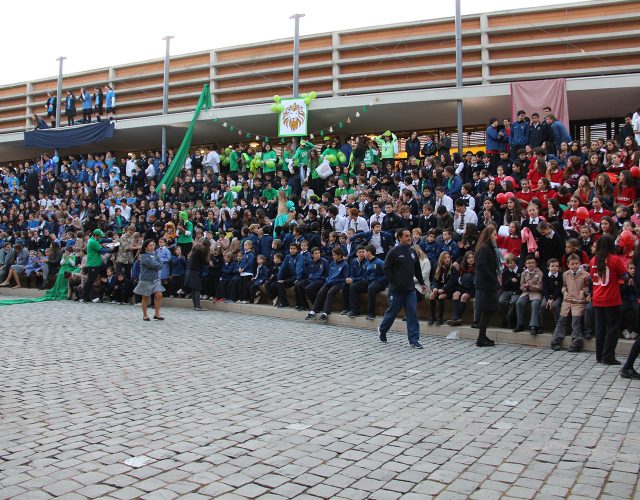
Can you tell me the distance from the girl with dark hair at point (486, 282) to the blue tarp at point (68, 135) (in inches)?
769

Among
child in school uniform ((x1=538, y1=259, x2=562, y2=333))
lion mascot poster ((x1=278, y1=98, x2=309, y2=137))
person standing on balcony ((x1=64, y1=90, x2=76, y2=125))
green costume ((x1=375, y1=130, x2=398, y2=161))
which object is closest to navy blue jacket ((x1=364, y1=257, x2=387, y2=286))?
child in school uniform ((x1=538, y1=259, x2=562, y2=333))

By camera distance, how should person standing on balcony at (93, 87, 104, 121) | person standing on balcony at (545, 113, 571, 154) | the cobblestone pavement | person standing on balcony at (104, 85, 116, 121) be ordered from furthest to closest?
1. person standing on balcony at (93, 87, 104, 121)
2. person standing on balcony at (104, 85, 116, 121)
3. person standing on balcony at (545, 113, 571, 154)
4. the cobblestone pavement

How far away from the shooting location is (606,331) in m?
8.62

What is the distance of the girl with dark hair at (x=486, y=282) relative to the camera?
33.8ft

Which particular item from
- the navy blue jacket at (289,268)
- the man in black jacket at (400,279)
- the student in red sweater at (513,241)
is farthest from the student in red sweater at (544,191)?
the navy blue jacket at (289,268)

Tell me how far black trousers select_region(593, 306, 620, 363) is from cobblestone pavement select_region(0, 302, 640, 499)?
32cm

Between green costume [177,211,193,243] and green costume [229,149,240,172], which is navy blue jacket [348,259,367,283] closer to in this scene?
green costume [177,211,193,243]

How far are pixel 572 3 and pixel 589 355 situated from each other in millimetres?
14876

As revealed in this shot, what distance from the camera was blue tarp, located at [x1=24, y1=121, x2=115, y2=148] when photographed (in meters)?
26.0

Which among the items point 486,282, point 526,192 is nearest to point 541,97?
point 526,192

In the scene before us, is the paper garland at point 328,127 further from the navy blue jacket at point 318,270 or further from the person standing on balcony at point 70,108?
the person standing on balcony at point 70,108

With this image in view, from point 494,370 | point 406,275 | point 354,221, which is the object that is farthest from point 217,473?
point 354,221

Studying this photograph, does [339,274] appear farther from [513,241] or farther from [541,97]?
[541,97]

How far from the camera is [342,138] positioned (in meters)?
25.1
